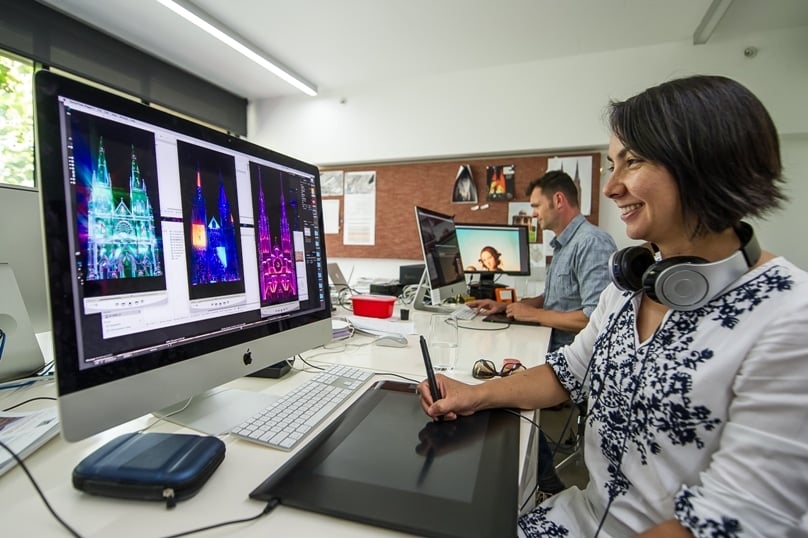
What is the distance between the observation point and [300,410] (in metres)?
0.73

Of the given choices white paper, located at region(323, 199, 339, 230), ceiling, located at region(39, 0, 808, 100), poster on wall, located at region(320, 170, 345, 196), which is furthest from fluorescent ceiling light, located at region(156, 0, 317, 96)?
white paper, located at region(323, 199, 339, 230)

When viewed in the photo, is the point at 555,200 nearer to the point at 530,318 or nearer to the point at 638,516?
the point at 530,318

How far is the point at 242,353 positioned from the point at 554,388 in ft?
2.21

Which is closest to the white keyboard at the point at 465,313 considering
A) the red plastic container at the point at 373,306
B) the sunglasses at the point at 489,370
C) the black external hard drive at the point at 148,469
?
the red plastic container at the point at 373,306

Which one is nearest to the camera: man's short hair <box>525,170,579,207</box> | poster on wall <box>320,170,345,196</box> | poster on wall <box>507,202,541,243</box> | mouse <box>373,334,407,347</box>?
mouse <box>373,334,407,347</box>

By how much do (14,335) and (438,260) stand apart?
1.53 meters

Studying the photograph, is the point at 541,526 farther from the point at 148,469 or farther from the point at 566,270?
the point at 566,270

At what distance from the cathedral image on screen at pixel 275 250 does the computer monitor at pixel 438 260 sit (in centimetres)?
97

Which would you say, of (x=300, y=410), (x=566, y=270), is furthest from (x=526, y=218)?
(x=300, y=410)

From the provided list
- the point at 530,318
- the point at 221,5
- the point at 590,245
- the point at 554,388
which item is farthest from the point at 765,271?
the point at 221,5

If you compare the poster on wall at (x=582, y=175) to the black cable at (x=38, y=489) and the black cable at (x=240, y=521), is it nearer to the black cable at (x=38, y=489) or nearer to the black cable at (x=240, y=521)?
the black cable at (x=240, y=521)

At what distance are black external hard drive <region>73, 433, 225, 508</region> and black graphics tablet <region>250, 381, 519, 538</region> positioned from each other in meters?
0.09

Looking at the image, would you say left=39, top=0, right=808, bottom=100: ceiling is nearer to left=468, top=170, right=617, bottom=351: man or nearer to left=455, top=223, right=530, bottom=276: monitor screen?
left=468, top=170, right=617, bottom=351: man

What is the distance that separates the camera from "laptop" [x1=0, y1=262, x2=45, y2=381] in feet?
2.92
